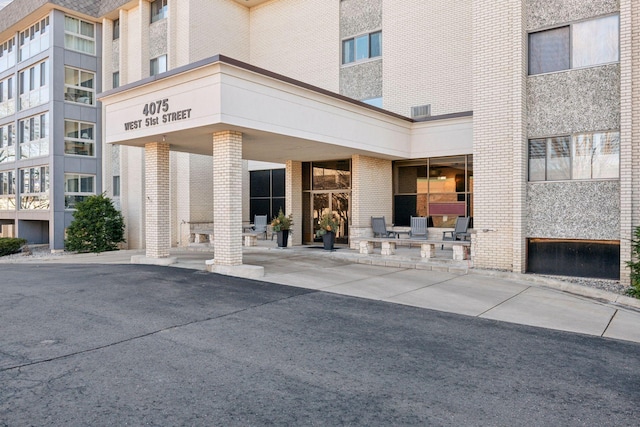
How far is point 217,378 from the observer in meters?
4.84

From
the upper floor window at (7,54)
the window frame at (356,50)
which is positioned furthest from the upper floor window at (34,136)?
the window frame at (356,50)

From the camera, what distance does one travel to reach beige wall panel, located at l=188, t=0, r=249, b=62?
21641mm

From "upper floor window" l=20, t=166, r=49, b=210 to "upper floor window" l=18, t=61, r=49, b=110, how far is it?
3948 mm

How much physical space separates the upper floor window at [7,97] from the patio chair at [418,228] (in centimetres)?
2626

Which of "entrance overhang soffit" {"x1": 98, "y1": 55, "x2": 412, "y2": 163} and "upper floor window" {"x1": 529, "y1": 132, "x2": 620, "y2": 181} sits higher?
"entrance overhang soffit" {"x1": 98, "y1": 55, "x2": 412, "y2": 163}

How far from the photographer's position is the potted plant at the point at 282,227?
56.7 feet

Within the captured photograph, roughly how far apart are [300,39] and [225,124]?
44.5ft

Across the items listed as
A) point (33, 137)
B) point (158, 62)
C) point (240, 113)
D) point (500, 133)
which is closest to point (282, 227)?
point (240, 113)

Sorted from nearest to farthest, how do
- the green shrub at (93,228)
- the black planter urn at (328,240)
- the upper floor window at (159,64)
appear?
the black planter urn at (328,240) < the green shrub at (93,228) < the upper floor window at (159,64)

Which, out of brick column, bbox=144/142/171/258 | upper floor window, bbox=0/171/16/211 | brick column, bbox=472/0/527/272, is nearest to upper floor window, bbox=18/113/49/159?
upper floor window, bbox=0/171/16/211

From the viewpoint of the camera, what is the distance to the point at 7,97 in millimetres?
28938

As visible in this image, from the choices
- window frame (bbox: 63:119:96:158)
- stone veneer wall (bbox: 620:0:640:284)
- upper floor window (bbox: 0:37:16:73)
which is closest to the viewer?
stone veneer wall (bbox: 620:0:640:284)

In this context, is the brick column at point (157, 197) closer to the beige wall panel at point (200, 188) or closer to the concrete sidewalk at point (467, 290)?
the concrete sidewalk at point (467, 290)

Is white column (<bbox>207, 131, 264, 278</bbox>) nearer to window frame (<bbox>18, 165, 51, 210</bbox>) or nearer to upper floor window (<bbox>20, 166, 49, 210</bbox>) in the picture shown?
window frame (<bbox>18, 165, 51, 210</bbox>)
